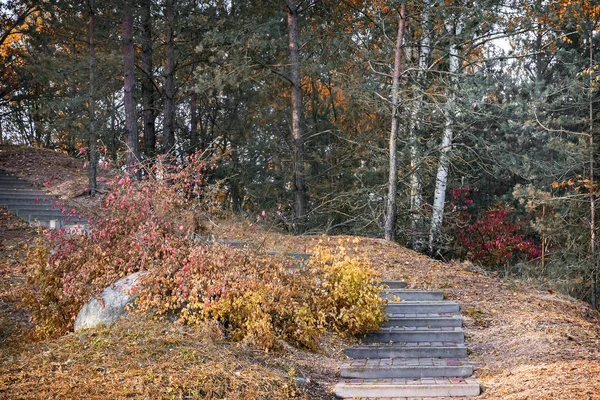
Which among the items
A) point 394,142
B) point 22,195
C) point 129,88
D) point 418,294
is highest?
point 129,88

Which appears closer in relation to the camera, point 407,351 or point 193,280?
point 193,280

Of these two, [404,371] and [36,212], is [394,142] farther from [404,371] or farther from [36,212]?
[36,212]

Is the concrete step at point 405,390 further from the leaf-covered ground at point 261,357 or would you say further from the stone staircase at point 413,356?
the leaf-covered ground at point 261,357

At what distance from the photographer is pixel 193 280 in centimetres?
688

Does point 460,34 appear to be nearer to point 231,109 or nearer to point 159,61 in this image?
point 231,109

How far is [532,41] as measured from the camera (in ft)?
54.1

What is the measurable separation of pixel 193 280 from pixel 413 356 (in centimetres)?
244

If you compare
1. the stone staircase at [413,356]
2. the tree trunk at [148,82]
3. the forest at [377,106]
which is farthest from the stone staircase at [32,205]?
the stone staircase at [413,356]

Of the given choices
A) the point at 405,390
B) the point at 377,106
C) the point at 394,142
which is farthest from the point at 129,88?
the point at 405,390

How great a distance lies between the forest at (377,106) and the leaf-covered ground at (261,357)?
3704mm

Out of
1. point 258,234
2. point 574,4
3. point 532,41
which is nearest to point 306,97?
point 532,41

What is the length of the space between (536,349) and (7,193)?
1293 cm

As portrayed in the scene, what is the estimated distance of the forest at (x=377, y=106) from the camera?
1312cm

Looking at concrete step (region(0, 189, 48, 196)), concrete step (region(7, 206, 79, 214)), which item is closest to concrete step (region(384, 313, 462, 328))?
concrete step (region(7, 206, 79, 214))
